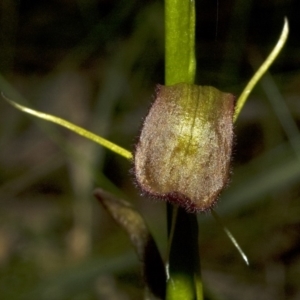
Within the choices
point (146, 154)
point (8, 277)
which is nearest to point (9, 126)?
point (8, 277)

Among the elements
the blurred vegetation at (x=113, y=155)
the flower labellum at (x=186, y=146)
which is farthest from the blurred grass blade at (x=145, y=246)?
the blurred vegetation at (x=113, y=155)

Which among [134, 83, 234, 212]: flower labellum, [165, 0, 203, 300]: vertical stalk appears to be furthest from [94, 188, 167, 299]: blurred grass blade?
[134, 83, 234, 212]: flower labellum

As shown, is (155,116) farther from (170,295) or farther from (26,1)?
(26,1)

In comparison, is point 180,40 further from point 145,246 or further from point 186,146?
point 145,246

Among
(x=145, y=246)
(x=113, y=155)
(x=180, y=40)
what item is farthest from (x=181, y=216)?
(x=113, y=155)

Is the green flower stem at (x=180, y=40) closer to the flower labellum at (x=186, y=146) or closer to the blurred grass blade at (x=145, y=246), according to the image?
the flower labellum at (x=186, y=146)
